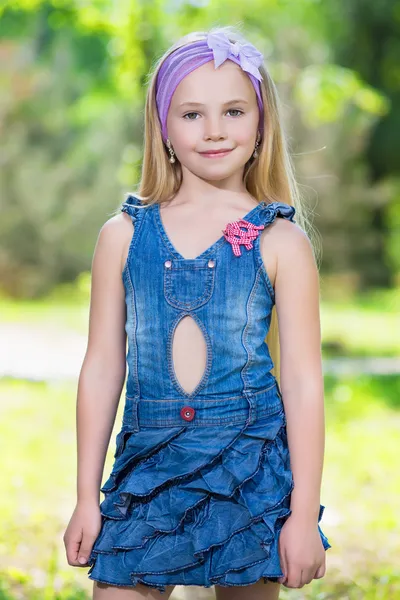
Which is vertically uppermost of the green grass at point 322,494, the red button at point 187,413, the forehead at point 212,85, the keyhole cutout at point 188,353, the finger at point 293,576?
the forehead at point 212,85

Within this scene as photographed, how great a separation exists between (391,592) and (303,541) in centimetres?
173

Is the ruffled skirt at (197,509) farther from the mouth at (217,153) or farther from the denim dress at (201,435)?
the mouth at (217,153)

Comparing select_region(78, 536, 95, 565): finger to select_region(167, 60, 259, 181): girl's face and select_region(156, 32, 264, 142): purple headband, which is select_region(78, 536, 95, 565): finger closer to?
select_region(167, 60, 259, 181): girl's face

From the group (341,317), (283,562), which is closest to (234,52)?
(283,562)

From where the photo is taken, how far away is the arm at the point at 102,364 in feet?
7.91

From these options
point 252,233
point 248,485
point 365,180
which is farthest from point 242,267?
point 365,180

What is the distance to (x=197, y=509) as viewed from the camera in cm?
231

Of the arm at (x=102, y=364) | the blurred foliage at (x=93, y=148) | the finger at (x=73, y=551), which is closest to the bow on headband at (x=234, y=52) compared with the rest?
the arm at (x=102, y=364)

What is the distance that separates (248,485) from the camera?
231 cm

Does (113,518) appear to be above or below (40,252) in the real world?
below

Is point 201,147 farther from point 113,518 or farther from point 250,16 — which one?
point 250,16

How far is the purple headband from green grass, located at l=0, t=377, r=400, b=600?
194 centimetres

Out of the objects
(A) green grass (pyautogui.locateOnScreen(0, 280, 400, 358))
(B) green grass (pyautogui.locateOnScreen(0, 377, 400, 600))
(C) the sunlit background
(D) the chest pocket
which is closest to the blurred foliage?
(C) the sunlit background

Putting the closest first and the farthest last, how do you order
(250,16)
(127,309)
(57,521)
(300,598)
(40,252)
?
(127,309) < (300,598) < (57,521) < (250,16) < (40,252)
